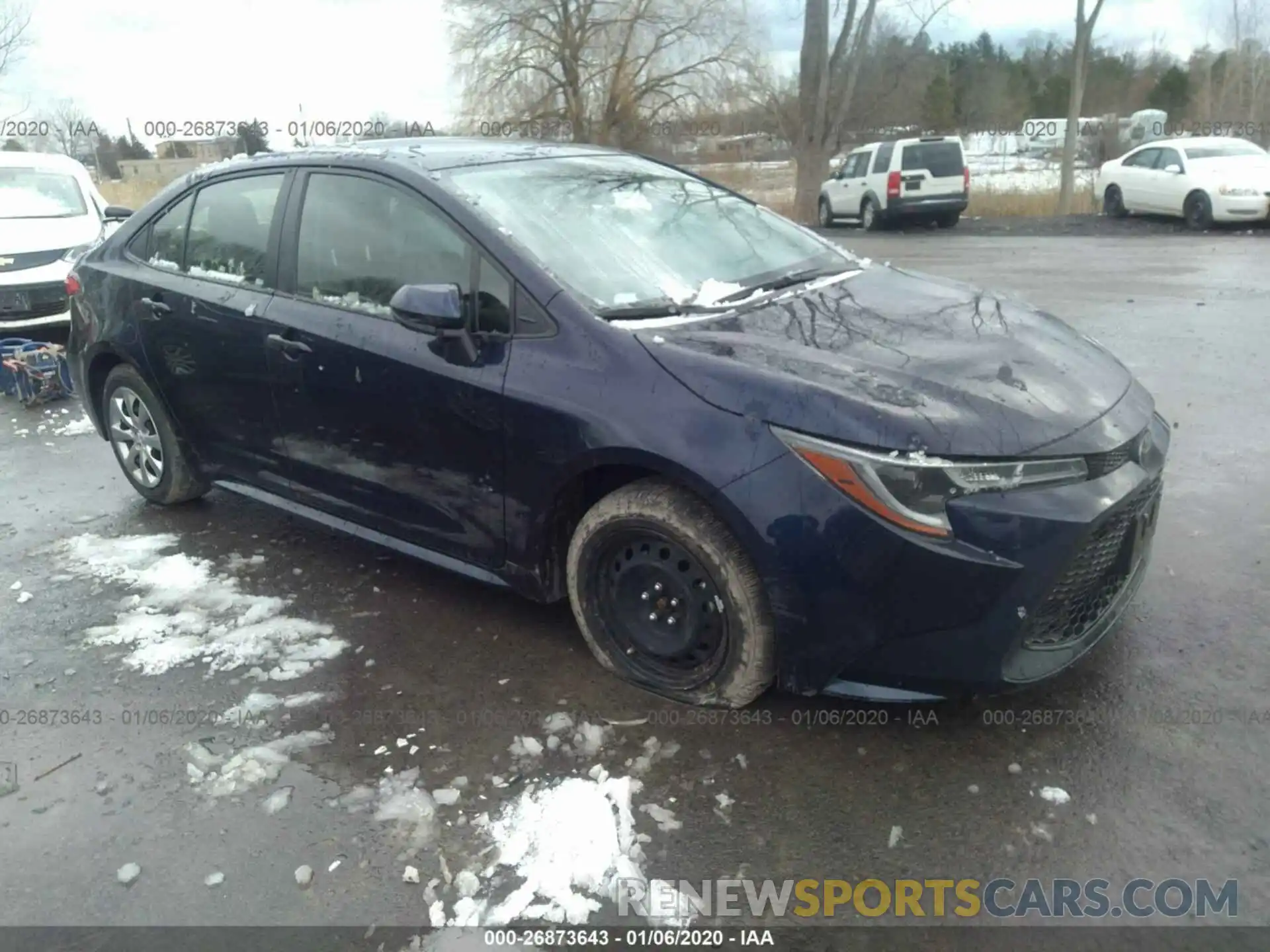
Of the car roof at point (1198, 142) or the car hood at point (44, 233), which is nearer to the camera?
the car hood at point (44, 233)

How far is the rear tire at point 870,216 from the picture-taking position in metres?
21.8

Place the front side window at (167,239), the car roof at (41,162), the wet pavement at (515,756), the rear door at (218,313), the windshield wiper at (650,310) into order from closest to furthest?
1. the wet pavement at (515,756)
2. the windshield wiper at (650,310)
3. the rear door at (218,313)
4. the front side window at (167,239)
5. the car roof at (41,162)

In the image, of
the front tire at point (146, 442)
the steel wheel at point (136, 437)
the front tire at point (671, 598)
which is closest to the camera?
the front tire at point (671, 598)

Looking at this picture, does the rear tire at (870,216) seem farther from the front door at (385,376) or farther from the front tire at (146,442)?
the front door at (385,376)

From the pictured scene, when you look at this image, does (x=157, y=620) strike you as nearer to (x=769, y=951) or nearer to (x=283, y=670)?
(x=283, y=670)

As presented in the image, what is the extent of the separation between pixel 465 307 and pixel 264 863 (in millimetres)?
1789

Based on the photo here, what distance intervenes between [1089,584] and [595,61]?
2932 centimetres

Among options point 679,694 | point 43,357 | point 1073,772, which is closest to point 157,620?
point 679,694

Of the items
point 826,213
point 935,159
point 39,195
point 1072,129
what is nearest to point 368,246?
point 39,195

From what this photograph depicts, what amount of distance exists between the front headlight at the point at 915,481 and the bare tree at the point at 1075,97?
23.0m

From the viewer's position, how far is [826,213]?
24484mm

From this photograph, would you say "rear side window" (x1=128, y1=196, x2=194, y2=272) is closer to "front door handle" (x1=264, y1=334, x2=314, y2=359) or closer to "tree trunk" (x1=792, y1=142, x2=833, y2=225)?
"front door handle" (x1=264, y1=334, x2=314, y2=359)

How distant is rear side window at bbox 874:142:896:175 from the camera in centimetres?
2134

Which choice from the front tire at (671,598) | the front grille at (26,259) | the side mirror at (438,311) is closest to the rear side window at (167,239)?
the side mirror at (438,311)
